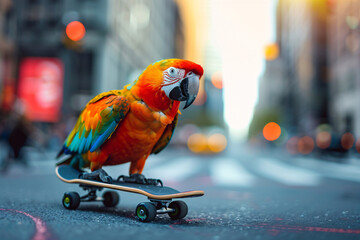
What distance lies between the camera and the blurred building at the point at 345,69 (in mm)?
32031

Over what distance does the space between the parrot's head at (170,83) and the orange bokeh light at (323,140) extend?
17.0 meters

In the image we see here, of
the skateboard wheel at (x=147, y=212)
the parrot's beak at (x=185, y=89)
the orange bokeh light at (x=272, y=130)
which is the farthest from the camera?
the orange bokeh light at (x=272, y=130)

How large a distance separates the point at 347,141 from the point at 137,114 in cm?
1606

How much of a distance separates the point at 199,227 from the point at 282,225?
762mm

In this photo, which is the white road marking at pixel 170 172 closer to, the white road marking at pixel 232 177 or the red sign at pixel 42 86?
the white road marking at pixel 232 177

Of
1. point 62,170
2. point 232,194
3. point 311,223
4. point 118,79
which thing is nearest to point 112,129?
point 62,170

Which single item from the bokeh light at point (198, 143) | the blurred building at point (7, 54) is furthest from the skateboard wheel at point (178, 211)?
the blurred building at point (7, 54)

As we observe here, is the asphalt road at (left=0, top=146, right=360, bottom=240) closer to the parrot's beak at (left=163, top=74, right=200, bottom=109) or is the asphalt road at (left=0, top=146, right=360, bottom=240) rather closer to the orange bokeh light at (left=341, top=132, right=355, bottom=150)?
the parrot's beak at (left=163, top=74, right=200, bottom=109)

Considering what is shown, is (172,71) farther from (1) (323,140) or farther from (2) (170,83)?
(1) (323,140)

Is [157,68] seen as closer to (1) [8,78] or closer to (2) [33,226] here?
(2) [33,226]

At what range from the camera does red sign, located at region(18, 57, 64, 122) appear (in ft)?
96.8

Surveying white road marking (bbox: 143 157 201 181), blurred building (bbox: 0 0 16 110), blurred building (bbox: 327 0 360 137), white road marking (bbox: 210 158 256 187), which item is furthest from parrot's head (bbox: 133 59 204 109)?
blurred building (bbox: 327 0 360 137)

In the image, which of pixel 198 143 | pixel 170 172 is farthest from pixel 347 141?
pixel 170 172

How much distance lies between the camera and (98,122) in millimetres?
3617
